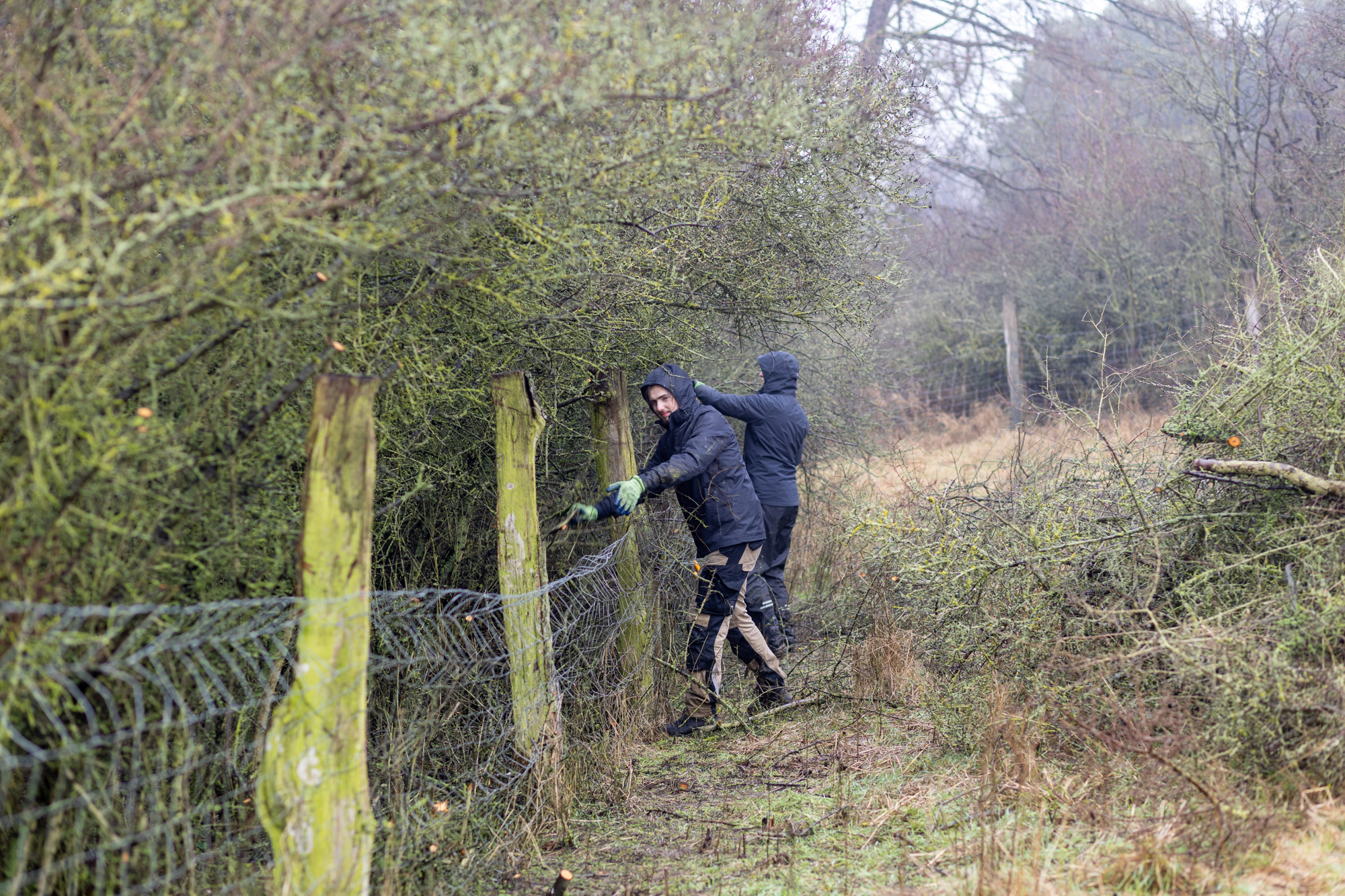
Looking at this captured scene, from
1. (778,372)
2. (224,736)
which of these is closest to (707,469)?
(778,372)

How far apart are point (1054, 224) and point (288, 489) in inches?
614

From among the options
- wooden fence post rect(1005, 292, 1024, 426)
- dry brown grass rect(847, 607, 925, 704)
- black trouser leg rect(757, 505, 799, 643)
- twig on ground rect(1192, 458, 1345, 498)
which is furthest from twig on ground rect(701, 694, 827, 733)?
wooden fence post rect(1005, 292, 1024, 426)

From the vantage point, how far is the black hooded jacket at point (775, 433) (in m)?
6.40

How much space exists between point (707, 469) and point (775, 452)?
3.32 feet

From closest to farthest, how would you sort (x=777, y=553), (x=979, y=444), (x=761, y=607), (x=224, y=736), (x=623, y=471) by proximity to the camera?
(x=224, y=736), (x=623, y=471), (x=761, y=607), (x=777, y=553), (x=979, y=444)

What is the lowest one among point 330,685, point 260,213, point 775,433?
point 330,685

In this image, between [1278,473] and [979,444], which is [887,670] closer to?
[1278,473]

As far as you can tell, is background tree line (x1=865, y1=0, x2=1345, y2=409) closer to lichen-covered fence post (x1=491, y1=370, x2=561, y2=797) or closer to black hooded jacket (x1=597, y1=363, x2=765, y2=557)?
black hooded jacket (x1=597, y1=363, x2=765, y2=557)

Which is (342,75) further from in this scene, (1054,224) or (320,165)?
(1054,224)

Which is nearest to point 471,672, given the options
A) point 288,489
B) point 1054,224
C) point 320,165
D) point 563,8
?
point 288,489

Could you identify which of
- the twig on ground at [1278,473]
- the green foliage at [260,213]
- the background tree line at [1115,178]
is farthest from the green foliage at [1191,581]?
the background tree line at [1115,178]

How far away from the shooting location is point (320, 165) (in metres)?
2.73

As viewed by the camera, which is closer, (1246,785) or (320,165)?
(320,165)

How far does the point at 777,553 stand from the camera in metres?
6.58
